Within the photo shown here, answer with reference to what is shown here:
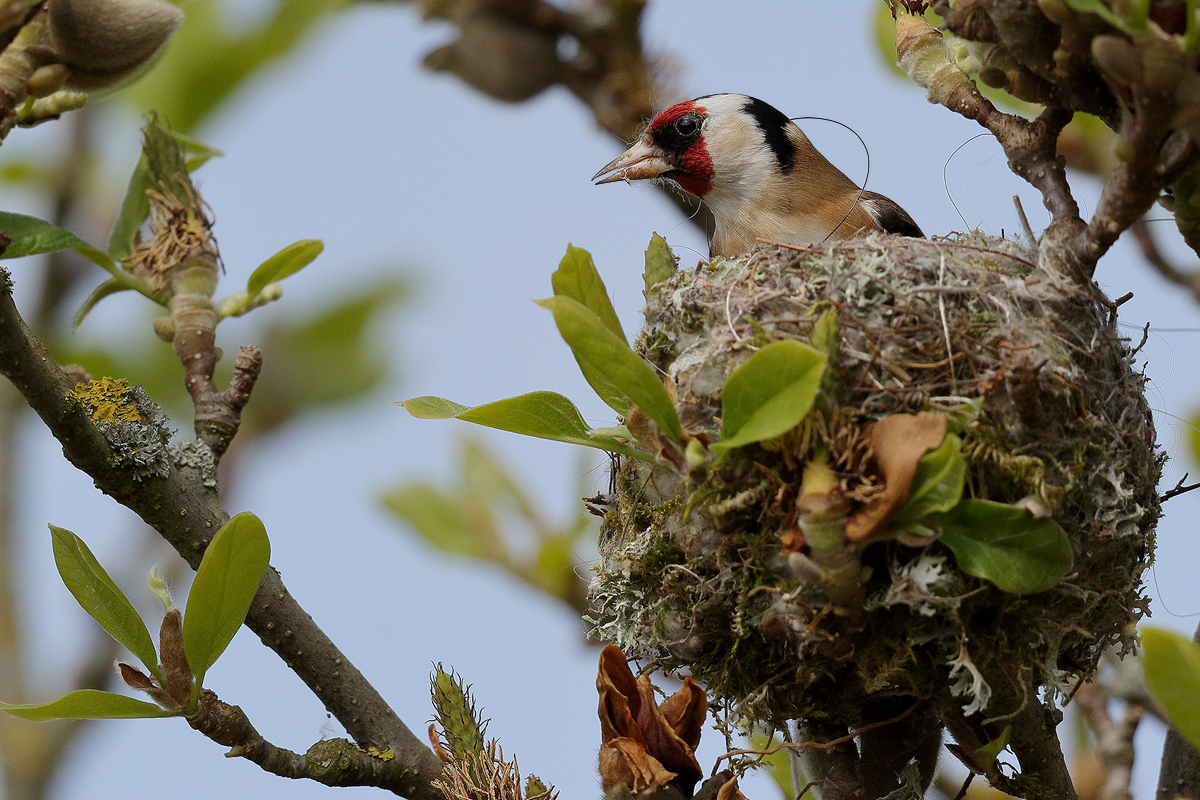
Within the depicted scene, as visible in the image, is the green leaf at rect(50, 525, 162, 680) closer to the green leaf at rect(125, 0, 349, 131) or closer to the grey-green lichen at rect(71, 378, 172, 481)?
the grey-green lichen at rect(71, 378, 172, 481)

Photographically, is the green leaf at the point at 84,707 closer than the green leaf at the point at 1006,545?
No

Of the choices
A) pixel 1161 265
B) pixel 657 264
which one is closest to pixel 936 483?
pixel 657 264

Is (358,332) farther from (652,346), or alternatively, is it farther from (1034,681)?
(1034,681)

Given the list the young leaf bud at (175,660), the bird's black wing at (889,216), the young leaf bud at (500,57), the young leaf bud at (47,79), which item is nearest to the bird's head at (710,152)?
the bird's black wing at (889,216)

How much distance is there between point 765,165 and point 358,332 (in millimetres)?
1455

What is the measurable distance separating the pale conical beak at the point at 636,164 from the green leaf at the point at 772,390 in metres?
1.68

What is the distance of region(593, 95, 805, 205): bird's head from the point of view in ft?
9.96

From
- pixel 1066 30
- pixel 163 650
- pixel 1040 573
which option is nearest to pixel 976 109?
pixel 1066 30

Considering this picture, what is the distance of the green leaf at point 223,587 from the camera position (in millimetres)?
1579

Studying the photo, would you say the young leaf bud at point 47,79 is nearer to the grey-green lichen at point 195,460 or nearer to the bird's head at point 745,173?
the grey-green lichen at point 195,460

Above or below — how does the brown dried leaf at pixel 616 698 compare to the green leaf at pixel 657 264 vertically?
below

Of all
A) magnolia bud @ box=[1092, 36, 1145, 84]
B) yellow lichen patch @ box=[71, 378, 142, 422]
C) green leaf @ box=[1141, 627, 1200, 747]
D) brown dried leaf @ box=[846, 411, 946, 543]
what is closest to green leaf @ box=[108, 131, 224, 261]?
yellow lichen patch @ box=[71, 378, 142, 422]

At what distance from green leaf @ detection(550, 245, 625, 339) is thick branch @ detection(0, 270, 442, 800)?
82 cm

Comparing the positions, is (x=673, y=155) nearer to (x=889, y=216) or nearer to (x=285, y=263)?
(x=889, y=216)
